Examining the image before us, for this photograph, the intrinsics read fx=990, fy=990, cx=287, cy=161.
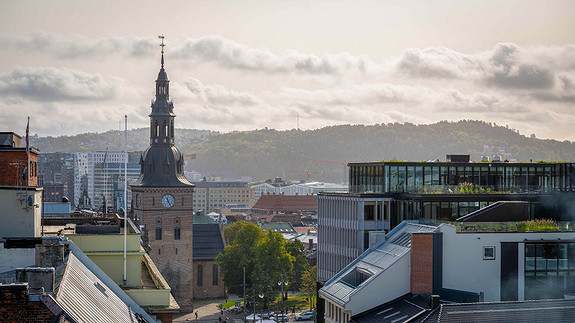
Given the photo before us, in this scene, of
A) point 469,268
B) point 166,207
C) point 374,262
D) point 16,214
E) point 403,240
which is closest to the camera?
point 16,214

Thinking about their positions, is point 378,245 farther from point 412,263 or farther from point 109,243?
point 109,243

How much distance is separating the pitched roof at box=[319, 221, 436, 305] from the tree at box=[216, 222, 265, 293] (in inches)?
2301

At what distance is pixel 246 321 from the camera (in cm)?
11206

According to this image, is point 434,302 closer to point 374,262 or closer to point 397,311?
point 397,311

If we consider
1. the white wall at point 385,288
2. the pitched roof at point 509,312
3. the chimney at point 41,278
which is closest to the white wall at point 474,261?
the white wall at point 385,288

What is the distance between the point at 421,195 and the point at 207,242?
250 feet

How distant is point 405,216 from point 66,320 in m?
49.7

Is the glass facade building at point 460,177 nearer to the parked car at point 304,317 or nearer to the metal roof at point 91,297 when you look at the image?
the parked car at point 304,317

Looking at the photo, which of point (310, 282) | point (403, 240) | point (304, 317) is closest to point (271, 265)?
point (310, 282)

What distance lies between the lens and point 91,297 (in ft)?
115

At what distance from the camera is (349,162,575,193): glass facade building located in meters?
77.6

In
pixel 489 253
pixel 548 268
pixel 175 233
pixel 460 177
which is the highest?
pixel 460 177

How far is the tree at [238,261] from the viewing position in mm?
126812

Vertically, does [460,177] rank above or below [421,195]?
above
